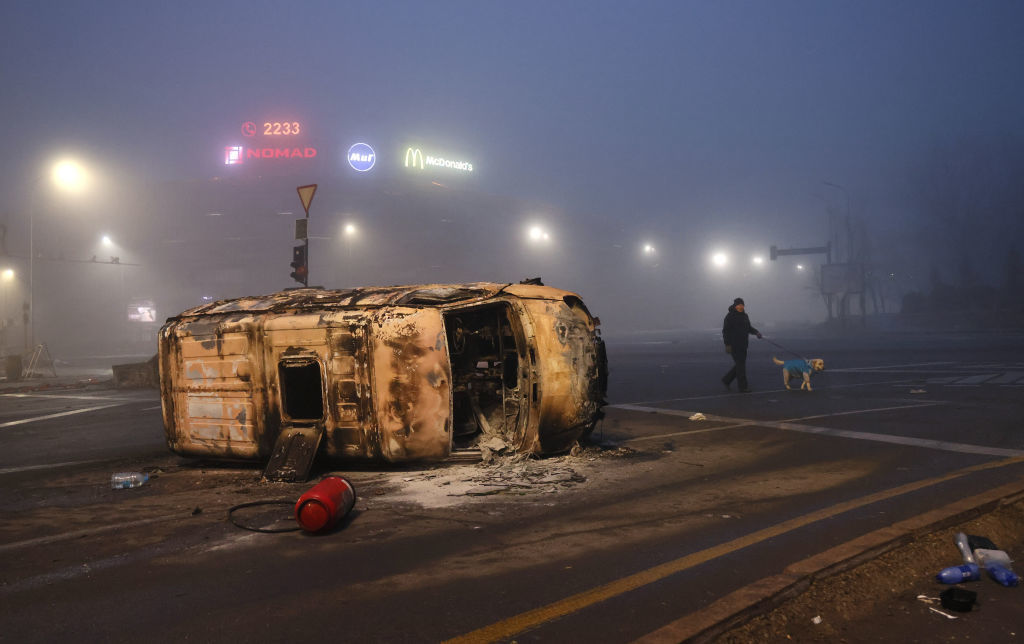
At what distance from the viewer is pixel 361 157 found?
7562 cm

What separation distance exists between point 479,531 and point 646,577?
4.72ft

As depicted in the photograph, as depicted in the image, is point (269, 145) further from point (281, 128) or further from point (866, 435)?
point (866, 435)

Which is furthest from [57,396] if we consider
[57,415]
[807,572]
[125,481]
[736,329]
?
[807,572]

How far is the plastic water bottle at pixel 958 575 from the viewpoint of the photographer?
12.1 feet

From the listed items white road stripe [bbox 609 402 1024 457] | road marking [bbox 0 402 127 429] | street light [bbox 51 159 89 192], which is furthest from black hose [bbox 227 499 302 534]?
street light [bbox 51 159 89 192]

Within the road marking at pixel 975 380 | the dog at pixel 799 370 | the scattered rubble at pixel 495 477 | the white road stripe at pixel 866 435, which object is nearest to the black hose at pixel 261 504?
the scattered rubble at pixel 495 477

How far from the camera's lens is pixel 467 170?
84.9 meters

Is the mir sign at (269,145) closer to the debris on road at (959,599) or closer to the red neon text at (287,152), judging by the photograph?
the red neon text at (287,152)

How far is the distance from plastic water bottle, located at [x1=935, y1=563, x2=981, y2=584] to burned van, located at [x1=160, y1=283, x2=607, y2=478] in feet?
12.7

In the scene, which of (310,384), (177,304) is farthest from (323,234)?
(310,384)

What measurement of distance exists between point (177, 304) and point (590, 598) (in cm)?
6632

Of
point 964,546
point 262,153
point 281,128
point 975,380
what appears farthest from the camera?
point 281,128

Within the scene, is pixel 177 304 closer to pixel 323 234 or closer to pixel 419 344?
pixel 323 234

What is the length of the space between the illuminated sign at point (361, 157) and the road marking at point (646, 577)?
74.6m
